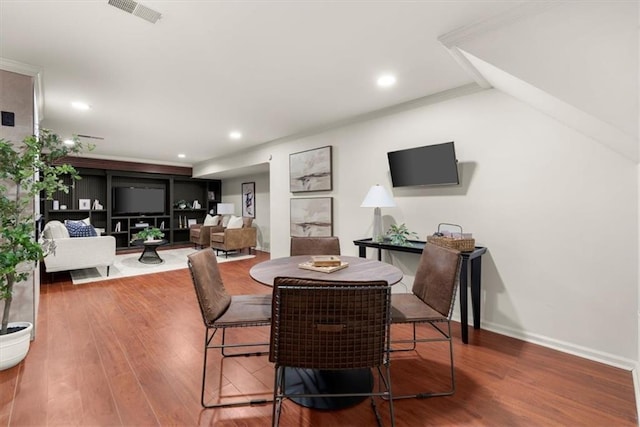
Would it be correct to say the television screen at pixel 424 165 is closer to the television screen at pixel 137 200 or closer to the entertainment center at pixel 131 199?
the entertainment center at pixel 131 199

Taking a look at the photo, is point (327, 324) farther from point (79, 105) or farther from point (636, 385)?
point (79, 105)

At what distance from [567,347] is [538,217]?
1.04 metres

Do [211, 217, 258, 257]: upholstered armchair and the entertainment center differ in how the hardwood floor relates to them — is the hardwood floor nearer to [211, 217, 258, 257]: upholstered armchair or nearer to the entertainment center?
[211, 217, 258, 257]: upholstered armchair

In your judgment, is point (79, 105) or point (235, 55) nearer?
point (235, 55)

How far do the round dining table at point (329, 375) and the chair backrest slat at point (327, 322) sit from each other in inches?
16.0

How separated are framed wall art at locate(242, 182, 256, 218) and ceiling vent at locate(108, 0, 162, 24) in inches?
233

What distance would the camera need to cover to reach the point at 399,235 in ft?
9.90

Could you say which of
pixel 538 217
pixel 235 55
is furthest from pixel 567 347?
pixel 235 55

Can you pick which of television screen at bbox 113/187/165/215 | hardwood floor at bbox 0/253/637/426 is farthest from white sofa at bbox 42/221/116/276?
television screen at bbox 113/187/165/215

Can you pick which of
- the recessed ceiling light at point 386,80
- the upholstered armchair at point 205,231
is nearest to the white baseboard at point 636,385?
the recessed ceiling light at point 386,80

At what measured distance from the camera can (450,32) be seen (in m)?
1.99

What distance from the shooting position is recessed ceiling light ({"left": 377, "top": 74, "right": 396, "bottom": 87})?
265cm

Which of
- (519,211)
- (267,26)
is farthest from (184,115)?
(519,211)

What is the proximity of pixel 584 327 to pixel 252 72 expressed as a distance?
342 cm
